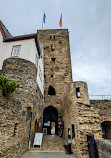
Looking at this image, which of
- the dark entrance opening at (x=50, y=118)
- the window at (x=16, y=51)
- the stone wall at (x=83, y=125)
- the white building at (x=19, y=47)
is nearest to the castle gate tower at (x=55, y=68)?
the dark entrance opening at (x=50, y=118)

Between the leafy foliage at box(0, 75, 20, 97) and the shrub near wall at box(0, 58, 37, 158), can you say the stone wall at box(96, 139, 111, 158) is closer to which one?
the shrub near wall at box(0, 58, 37, 158)

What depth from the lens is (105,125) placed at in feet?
34.6

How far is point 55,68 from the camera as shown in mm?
15359

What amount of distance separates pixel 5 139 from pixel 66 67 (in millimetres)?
12768

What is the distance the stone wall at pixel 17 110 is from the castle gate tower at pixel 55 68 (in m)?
6.36

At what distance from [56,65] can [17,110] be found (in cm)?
1109

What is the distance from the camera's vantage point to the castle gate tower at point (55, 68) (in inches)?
515

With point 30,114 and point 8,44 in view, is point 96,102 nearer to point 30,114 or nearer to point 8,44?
point 30,114

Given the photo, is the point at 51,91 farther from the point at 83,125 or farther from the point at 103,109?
the point at 83,125

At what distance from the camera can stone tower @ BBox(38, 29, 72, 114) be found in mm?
13502

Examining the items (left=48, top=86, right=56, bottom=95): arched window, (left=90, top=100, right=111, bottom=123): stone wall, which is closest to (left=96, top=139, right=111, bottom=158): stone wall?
(left=90, top=100, right=111, bottom=123): stone wall

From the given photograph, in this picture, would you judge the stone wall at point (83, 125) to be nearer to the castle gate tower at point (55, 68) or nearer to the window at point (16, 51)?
the window at point (16, 51)

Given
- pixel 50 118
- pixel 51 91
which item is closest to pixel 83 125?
pixel 50 118

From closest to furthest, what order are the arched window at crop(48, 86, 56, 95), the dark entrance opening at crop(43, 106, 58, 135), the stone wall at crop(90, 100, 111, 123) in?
1. the stone wall at crop(90, 100, 111, 123)
2. the dark entrance opening at crop(43, 106, 58, 135)
3. the arched window at crop(48, 86, 56, 95)
